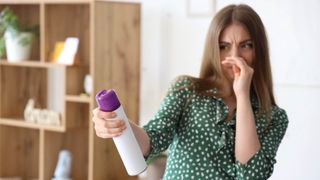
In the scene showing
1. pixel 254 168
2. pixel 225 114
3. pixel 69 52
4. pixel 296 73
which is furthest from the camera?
pixel 69 52

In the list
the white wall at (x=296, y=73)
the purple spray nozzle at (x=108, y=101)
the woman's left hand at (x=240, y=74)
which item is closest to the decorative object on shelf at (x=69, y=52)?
the white wall at (x=296, y=73)

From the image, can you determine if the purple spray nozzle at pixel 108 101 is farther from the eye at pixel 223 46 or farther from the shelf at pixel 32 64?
the shelf at pixel 32 64

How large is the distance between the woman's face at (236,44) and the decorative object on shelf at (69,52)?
1.43 metres

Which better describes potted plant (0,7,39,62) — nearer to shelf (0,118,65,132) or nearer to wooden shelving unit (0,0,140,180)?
wooden shelving unit (0,0,140,180)

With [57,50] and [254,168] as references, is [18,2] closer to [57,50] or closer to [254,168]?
[57,50]

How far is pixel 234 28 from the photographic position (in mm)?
1523

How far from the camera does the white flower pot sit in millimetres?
2982

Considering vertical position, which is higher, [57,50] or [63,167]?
[57,50]

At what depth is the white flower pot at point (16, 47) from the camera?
2.98 meters

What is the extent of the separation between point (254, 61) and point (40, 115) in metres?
1.76

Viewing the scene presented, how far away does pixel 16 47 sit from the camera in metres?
3.00

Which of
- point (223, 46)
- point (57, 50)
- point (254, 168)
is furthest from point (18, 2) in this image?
point (254, 168)

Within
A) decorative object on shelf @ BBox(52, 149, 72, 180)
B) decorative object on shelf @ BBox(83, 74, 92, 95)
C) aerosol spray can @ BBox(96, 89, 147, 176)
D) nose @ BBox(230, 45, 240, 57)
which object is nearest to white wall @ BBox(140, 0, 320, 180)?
decorative object on shelf @ BBox(83, 74, 92, 95)

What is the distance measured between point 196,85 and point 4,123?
188cm
